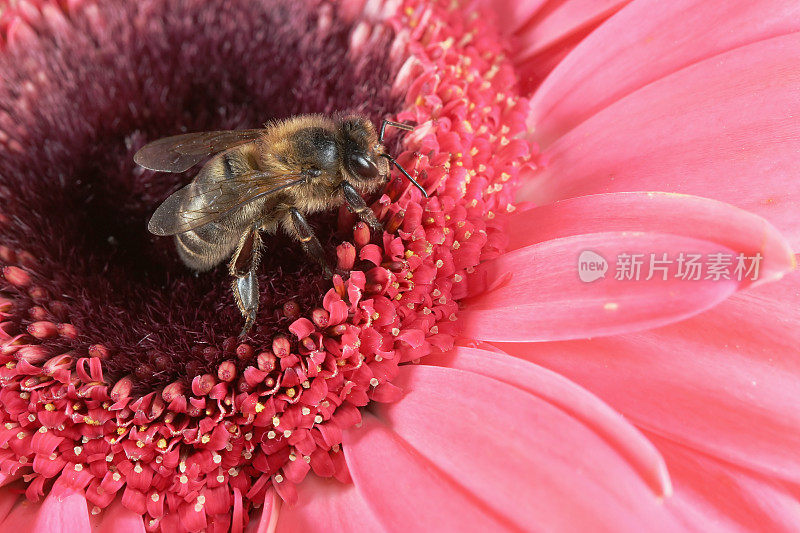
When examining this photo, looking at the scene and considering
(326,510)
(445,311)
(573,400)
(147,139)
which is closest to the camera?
(573,400)

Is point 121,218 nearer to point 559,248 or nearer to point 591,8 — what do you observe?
point 559,248

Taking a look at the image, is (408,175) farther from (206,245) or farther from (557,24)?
(557,24)

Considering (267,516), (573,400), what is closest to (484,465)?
(573,400)

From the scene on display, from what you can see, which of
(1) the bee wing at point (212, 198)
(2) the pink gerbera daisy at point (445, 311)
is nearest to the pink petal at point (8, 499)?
(2) the pink gerbera daisy at point (445, 311)

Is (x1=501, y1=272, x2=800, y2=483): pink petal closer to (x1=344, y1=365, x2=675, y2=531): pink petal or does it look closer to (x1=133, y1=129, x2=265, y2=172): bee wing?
(x1=344, y1=365, x2=675, y2=531): pink petal

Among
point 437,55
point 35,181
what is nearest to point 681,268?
point 437,55

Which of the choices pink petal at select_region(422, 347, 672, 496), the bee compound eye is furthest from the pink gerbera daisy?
the bee compound eye

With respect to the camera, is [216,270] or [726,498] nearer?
[726,498]
